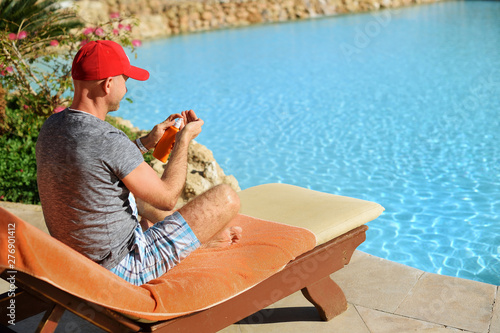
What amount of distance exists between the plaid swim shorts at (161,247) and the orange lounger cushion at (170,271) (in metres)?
0.05

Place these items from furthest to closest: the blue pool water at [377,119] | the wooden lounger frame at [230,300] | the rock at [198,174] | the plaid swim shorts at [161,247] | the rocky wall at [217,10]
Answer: the rocky wall at [217,10] → the rock at [198,174] → the blue pool water at [377,119] → the plaid swim shorts at [161,247] → the wooden lounger frame at [230,300]

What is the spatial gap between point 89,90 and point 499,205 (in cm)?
430

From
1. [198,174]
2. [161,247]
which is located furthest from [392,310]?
[198,174]

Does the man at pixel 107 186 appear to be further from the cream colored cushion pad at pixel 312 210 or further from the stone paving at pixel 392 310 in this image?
the stone paving at pixel 392 310

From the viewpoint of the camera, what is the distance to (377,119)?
8.49 meters

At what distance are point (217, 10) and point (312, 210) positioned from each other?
77.8ft

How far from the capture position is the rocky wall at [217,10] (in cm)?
2386

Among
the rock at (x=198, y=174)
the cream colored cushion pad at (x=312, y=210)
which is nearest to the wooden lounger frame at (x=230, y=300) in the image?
the cream colored cushion pad at (x=312, y=210)

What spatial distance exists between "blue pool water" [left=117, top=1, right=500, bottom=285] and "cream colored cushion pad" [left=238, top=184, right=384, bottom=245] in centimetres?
156

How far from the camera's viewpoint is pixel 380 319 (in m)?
2.83

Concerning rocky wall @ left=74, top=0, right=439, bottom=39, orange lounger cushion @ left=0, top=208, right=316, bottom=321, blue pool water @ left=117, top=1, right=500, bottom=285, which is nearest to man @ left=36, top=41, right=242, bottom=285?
orange lounger cushion @ left=0, top=208, right=316, bottom=321

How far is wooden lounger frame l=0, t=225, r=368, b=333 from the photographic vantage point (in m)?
2.10

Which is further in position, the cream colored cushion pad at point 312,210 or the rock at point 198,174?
the rock at point 198,174

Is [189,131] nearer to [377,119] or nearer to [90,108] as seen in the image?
[90,108]
